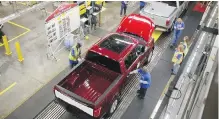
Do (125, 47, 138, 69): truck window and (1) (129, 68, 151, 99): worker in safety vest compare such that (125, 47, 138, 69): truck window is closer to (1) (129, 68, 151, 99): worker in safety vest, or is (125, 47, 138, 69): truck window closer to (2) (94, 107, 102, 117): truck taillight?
(1) (129, 68, 151, 99): worker in safety vest

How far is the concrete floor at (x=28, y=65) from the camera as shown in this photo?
818 centimetres

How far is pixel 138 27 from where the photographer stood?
10.0 meters

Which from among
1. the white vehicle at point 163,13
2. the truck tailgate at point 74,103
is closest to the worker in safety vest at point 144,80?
the truck tailgate at point 74,103

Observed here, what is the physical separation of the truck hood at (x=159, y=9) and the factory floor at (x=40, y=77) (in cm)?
108

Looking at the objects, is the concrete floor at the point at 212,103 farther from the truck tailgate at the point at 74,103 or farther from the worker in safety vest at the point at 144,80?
the truck tailgate at the point at 74,103

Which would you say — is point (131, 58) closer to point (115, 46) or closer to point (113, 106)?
point (115, 46)

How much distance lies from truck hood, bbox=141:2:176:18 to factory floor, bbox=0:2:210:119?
108cm

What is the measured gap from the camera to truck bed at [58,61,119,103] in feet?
23.0

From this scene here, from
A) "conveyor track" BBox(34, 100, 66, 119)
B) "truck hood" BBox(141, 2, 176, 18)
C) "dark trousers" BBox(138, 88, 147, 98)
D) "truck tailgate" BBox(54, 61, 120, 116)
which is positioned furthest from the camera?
"truck hood" BBox(141, 2, 176, 18)

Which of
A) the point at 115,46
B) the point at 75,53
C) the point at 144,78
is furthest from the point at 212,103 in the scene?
the point at 75,53

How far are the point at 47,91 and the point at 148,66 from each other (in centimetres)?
428

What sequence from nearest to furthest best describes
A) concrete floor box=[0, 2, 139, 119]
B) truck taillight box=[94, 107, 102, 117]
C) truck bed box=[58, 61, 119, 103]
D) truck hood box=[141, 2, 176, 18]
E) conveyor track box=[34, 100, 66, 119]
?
truck taillight box=[94, 107, 102, 117] → truck bed box=[58, 61, 119, 103] → conveyor track box=[34, 100, 66, 119] → concrete floor box=[0, 2, 139, 119] → truck hood box=[141, 2, 176, 18]

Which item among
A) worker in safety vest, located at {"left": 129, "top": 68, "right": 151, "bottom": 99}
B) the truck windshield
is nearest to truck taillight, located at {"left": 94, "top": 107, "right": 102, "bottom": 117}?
the truck windshield

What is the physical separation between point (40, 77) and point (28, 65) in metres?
1.00
